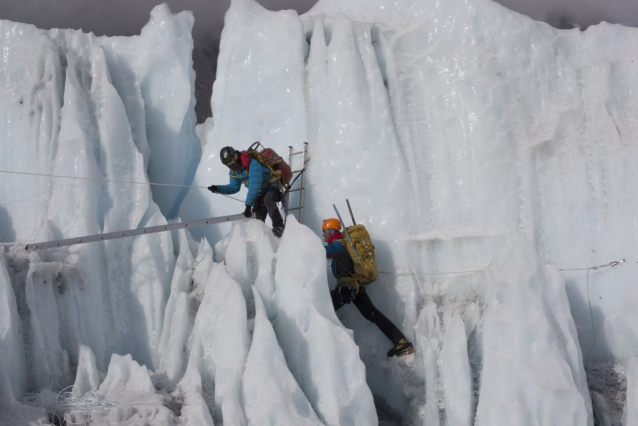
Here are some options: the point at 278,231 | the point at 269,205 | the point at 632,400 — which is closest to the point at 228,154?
the point at 269,205

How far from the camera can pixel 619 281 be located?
9.70 metres

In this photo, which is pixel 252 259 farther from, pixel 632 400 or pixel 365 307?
pixel 632 400

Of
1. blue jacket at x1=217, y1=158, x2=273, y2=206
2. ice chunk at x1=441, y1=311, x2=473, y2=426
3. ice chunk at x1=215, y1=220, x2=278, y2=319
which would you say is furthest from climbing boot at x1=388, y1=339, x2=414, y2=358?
blue jacket at x1=217, y1=158, x2=273, y2=206

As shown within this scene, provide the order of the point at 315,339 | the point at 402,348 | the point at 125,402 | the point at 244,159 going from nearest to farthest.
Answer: the point at 125,402 < the point at 315,339 < the point at 402,348 < the point at 244,159

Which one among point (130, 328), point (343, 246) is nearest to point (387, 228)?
point (343, 246)

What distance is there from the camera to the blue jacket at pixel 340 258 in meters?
9.62

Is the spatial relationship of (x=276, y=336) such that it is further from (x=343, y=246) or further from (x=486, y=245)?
(x=486, y=245)

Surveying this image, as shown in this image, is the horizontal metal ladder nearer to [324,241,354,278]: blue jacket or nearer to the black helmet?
the black helmet

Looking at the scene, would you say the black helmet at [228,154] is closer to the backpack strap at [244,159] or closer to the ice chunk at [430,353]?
the backpack strap at [244,159]

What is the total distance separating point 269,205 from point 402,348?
250 centimetres

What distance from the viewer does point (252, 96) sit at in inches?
460

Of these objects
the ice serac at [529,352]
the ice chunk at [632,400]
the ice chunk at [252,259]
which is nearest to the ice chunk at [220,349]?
the ice chunk at [252,259]

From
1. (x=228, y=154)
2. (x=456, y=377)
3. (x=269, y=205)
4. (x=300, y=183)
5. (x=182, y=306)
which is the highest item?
(x=228, y=154)

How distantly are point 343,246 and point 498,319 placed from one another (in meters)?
2.15
